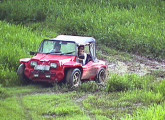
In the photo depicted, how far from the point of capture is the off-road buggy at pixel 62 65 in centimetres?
1167

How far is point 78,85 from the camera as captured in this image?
11883 mm

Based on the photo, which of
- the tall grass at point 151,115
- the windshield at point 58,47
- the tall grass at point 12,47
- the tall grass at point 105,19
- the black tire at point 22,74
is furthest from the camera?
the tall grass at point 105,19

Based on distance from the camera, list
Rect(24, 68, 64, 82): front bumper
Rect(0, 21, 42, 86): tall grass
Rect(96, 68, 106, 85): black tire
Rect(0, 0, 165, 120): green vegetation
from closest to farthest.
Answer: Rect(0, 0, 165, 120): green vegetation
Rect(24, 68, 64, 82): front bumper
Rect(0, 21, 42, 86): tall grass
Rect(96, 68, 106, 85): black tire

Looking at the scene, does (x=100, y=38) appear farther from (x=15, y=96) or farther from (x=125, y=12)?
(x=15, y=96)

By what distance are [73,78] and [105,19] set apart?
8.20 metres

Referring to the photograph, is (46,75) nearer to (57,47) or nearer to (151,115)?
(57,47)

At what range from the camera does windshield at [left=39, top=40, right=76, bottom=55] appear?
40.5ft

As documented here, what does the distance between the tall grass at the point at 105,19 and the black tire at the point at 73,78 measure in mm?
5170

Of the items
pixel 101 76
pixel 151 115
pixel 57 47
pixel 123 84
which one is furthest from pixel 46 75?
pixel 151 115

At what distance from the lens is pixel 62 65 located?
11.6 meters

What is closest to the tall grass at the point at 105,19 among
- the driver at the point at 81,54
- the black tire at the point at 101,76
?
the black tire at the point at 101,76

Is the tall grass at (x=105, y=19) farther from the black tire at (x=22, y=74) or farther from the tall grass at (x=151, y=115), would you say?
the tall grass at (x=151, y=115)

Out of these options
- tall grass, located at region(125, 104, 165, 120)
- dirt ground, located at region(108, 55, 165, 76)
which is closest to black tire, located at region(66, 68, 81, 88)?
dirt ground, located at region(108, 55, 165, 76)

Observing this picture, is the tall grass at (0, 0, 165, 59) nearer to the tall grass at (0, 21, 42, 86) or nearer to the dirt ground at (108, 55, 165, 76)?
the dirt ground at (108, 55, 165, 76)
